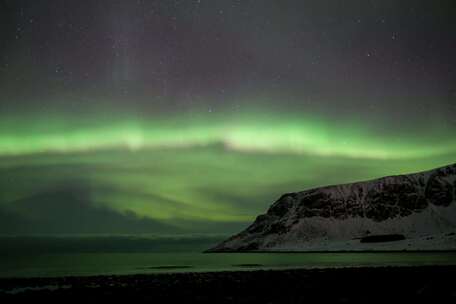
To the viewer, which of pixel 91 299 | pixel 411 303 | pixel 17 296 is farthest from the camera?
pixel 17 296

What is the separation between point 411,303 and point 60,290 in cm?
3393

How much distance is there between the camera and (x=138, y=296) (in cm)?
4219

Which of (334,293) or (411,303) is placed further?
(334,293)

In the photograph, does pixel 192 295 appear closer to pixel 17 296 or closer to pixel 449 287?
pixel 17 296

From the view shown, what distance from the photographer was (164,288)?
49.3m

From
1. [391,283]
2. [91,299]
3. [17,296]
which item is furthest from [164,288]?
[391,283]

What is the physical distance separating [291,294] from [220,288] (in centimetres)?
929

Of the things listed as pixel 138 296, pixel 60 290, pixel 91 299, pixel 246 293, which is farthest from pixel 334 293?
pixel 60 290

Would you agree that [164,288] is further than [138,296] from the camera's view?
Yes

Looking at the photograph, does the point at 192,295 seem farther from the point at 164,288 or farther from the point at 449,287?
the point at 449,287

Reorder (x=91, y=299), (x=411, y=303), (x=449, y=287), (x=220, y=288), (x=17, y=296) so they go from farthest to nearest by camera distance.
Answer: (x=220, y=288) → (x=17, y=296) → (x=91, y=299) → (x=449, y=287) → (x=411, y=303)

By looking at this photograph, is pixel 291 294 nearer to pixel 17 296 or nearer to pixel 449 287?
pixel 449 287

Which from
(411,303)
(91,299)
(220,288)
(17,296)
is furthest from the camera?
(220,288)

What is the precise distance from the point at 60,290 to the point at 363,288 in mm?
29019
